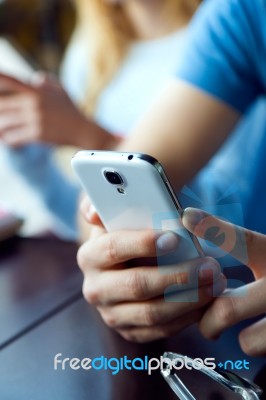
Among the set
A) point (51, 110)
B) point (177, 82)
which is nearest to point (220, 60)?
point (177, 82)

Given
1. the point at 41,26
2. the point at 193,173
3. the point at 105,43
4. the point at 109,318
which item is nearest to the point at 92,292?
the point at 109,318

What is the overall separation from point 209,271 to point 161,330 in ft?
0.17

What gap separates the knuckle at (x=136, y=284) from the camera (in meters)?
0.31

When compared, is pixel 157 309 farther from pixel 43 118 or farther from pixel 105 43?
pixel 105 43

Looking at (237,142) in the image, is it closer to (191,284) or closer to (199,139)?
(199,139)

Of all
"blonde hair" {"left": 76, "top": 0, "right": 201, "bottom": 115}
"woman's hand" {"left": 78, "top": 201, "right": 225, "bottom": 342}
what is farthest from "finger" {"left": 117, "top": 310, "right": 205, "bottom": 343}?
"blonde hair" {"left": 76, "top": 0, "right": 201, "bottom": 115}

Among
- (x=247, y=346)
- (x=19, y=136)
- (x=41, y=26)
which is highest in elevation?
(x=247, y=346)

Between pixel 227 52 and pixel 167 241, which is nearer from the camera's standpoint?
pixel 167 241

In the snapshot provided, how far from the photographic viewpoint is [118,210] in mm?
312

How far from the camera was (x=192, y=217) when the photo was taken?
0.27m

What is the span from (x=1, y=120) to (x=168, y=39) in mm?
245

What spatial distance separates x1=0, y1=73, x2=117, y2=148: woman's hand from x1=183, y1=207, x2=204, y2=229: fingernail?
0.32 metres

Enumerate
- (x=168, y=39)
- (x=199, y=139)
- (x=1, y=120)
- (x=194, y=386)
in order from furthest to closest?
(x=168, y=39) → (x=1, y=120) → (x=199, y=139) → (x=194, y=386)

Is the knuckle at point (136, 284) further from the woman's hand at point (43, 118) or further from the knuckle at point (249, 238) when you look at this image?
the woman's hand at point (43, 118)
